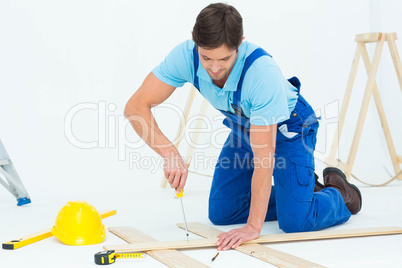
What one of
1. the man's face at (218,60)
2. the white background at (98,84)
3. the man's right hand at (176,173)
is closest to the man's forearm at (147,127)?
the man's right hand at (176,173)

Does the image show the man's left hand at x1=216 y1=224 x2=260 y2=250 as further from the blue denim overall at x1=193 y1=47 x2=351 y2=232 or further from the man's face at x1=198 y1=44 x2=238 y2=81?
the man's face at x1=198 y1=44 x2=238 y2=81

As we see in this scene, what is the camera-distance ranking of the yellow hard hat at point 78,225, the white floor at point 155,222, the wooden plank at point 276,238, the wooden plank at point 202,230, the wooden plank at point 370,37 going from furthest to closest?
the wooden plank at point 370,37 → the wooden plank at point 202,230 → the yellow hard hat at point 78,225 → the wooden plank at point 276,238 → the white floor at point 155,222

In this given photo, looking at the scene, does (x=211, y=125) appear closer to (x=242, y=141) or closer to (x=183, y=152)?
(x=183, y=152)

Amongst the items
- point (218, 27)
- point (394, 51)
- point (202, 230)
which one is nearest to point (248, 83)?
point (218, 27)

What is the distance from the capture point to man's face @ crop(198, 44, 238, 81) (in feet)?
6.81

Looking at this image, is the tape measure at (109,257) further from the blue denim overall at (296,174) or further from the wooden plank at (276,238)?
the blue denim overall at (296,174)

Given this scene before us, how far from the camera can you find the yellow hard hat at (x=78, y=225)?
7.84 ft

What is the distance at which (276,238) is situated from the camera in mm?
2387

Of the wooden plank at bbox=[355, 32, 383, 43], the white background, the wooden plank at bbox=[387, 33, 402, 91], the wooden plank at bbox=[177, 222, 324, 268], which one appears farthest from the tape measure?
the wooden plank at bbox=[387, 33, 402, 91]

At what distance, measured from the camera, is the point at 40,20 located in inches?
165

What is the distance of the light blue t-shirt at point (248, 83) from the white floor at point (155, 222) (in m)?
0.61

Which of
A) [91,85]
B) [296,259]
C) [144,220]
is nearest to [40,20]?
[91,85]

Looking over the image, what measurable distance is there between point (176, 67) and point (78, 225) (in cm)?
86

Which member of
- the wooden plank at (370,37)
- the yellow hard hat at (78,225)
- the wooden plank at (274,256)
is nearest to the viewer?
the wooden plank at (274,256)
